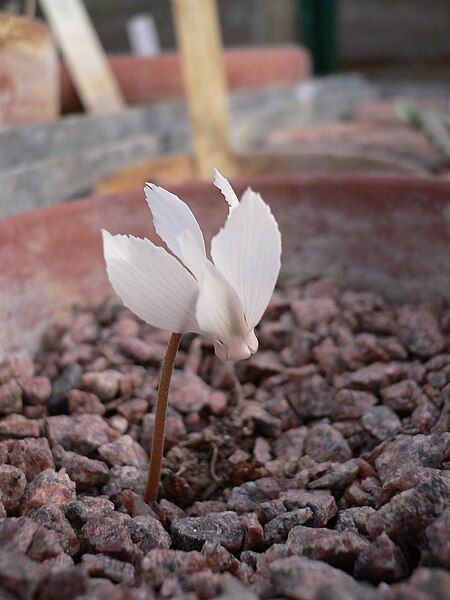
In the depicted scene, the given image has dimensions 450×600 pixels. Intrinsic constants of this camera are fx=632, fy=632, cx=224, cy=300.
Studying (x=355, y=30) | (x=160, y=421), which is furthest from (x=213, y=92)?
(x=355, y=30)

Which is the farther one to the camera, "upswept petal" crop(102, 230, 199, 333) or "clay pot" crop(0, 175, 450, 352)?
"clay pot" crop(0, 175, 450, 352)

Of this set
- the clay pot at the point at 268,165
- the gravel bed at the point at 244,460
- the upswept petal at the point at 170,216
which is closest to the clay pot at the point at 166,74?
the clay pot at the point at 268,165

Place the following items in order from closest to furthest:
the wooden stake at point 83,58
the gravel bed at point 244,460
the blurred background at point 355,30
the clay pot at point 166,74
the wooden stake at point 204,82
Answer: the gravel bed at point 244,460 < the wooden stake at point 204,82 < the wooden stake at point 83,58 < the clay pot at point 166,74 < the blurred background at point 355,30

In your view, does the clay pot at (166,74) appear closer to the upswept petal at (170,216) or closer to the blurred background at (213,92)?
the blurred background at (213,92)

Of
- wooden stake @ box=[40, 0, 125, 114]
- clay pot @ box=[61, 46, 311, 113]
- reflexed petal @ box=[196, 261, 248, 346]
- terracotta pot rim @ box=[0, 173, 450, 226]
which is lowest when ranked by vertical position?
clay pot @ box=[61, 46, 311, 113]

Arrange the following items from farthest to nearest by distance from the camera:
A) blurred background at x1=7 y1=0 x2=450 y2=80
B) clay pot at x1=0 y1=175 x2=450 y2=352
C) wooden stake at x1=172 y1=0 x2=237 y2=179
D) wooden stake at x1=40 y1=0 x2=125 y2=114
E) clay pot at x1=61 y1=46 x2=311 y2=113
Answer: blurred background at x1=7 y1=0 x2=450 y2=80 → clay pot at x1=61 y1=46 x2=311 y2=113 → wooden stake at x1=40 y1=0 x2=125 y2=114 → wooden stake at x1=172 y1=0 x2=237 y2=179 → clay pot at x1=0 y1=175 x2=450 y2=352

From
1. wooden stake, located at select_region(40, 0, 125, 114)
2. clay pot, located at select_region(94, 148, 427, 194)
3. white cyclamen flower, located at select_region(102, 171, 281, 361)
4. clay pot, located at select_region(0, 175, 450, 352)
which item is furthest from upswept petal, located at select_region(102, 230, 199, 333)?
wooden stake, located at select_region(40, 0, 125, 114)

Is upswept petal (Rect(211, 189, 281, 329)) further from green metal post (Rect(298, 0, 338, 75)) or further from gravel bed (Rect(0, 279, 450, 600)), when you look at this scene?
green metal post (Rect(298, 0, 338, 75))
